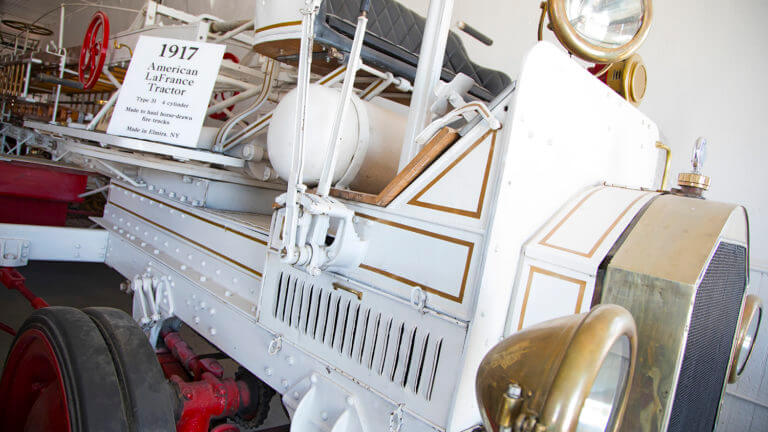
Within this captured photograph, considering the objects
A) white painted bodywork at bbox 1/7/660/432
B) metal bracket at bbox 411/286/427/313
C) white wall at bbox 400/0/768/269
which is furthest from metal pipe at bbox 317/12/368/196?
white wall at bbox 400/0/768/269

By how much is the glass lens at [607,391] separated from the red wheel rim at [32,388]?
4.18 ft

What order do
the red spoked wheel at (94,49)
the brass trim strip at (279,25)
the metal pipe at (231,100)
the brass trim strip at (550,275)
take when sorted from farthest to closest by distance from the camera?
the red spoked wheel at (94,49), the metal pipe at (231,100), the brass trim strip at (279,25), the brass trim strip at (550,275)

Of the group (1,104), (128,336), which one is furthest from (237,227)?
(1,104)

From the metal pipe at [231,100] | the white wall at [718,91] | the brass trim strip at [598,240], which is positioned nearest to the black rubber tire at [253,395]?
the brass trim strip at [598,240]

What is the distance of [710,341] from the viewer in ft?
4.00

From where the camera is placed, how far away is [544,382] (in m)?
0.68

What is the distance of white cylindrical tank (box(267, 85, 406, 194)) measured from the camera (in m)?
1.60

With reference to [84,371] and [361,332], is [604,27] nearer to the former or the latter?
[361,332]

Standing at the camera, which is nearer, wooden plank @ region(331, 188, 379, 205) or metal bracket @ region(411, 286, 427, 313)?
metal bracket @ region(411, 286, 427, 313)

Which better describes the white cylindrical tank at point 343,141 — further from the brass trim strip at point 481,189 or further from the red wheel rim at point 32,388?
the red wheel rim at point 32,388

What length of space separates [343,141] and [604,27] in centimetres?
82

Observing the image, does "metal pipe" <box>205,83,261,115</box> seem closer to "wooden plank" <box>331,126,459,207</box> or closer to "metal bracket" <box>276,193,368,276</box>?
"metal bracket" <box>276,193,368,276</box>

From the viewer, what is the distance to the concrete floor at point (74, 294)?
3197mm

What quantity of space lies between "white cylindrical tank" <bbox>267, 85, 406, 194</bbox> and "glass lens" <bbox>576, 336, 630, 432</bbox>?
0.97 m
